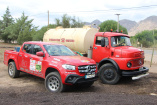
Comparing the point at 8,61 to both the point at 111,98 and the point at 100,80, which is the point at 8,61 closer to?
the point at 100,80

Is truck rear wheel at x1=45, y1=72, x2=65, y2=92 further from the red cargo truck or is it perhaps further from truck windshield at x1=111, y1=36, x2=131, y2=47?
truck windshield at x1=111, y1=36, x2=131, y2=47

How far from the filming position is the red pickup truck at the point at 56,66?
5.83 metres

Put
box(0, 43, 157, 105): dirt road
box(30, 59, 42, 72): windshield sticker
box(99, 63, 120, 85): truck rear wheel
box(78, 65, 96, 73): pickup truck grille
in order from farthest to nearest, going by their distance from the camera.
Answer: box(99, 63, 120, 85): truck rear wheel
box(30, 59, 42, 72): windshield sticker
box(78, 65, 96, 73): pickup truck grille
box(0, 43, 157, 105): dirt road

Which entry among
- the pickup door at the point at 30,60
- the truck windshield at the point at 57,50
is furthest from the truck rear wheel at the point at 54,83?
the truck windshield at the point at 57,50

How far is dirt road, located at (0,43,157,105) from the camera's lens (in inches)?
190

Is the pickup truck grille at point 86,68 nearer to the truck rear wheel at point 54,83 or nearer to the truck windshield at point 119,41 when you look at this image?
the truck rear wheel at point 54,83

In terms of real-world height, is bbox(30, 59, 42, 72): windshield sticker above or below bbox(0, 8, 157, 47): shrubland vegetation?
below

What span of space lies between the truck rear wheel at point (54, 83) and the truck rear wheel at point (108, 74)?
2.78 metres

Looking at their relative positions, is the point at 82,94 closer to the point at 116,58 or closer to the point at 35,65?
the point at 35,65

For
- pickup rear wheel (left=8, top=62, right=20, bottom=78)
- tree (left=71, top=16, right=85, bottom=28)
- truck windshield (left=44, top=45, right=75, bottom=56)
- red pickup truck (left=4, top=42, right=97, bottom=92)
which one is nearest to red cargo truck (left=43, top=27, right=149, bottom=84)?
red pickup truck (left=4, top=42, right=97, bottom=92)

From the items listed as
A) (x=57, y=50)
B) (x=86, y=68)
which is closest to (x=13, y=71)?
(x=57, y=50)

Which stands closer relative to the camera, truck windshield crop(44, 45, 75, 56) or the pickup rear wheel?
truck windshield crop(44, 45, 75, 56)

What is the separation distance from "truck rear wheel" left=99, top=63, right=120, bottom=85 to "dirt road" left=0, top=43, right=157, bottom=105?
26 centimetres

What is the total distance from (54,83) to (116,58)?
10.6 feet
